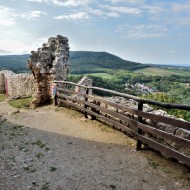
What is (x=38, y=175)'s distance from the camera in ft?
19.3

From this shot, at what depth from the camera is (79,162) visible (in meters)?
6.59

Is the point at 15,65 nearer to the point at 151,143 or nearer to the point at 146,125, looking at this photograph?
the point at 146,125

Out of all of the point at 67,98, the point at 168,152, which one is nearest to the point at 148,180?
the point at 168,152

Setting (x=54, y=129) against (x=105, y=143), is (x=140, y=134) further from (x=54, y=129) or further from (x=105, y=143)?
(x=54, y=129)

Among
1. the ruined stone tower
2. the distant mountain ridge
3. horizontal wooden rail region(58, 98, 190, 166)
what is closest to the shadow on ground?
horizontal wooden rail region(58, 98, 190, 166)

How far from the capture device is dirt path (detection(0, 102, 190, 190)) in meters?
5.52

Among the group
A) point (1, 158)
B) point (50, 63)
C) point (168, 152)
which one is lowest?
point (1, 158)

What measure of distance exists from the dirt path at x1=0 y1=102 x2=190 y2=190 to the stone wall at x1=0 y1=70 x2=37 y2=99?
837cm

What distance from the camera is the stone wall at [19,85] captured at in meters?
17.9

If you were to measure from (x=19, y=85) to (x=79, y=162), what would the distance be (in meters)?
14.5

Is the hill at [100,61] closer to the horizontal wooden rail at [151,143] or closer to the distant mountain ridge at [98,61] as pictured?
the distant mountain ridge at [98,61]

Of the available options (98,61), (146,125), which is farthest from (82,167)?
(98,61)

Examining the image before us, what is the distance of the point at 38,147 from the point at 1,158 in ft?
3.76

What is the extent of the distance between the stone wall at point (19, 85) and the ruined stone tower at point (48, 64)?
2.98 meters
